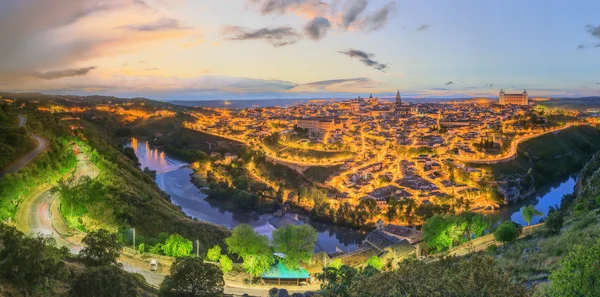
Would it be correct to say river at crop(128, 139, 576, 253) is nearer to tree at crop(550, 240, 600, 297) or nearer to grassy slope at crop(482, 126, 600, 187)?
grassy slope at crop(482, 126, 600, 187)

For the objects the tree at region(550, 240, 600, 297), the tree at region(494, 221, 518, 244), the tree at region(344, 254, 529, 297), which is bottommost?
the tree at region(494, 221, 518, 244)

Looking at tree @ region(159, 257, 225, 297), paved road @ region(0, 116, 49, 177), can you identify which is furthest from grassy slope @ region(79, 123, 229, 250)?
tree @ region(159, 257, 225, 297)

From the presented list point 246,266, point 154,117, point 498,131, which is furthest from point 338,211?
point 154,117

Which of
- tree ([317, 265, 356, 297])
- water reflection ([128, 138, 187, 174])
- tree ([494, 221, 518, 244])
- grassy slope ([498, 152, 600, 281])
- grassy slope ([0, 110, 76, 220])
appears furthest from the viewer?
water reflection ([128, 138, 187, 174])

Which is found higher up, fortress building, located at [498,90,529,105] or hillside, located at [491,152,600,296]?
fortress building, located at [498,90,529,105]

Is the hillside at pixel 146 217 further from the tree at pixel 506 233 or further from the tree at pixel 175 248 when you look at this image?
the tree at pixel 506 233

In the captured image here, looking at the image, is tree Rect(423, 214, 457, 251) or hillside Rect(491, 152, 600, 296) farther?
tree Rect(423, 214, 457, 251)

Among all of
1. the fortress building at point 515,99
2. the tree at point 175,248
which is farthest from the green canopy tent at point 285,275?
the fortress building at point 515,99
